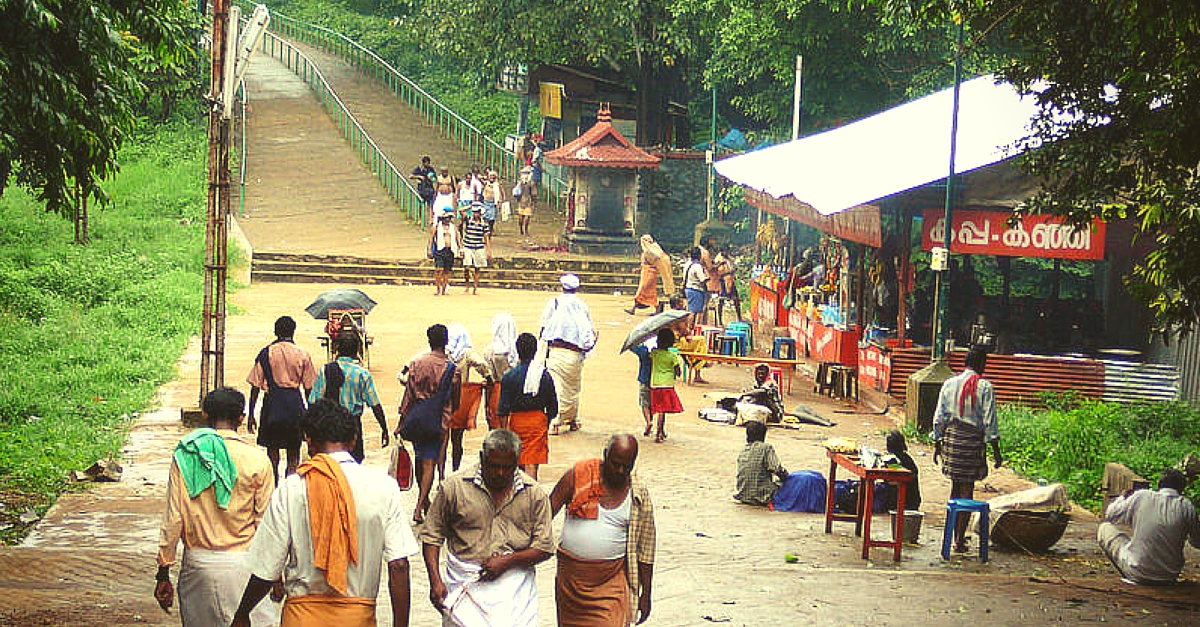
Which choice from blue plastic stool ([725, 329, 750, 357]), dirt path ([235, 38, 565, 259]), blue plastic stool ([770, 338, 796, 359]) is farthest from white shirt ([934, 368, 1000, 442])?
dirt path ([235, 38, 565, 259])

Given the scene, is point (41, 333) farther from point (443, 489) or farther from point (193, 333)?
point (443, 489)

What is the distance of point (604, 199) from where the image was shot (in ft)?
108

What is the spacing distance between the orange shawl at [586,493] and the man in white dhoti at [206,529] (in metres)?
1.48

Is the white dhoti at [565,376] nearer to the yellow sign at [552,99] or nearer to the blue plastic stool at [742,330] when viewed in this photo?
the blue plastic stool at [742,330]

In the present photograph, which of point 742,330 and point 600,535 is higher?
point 742,330

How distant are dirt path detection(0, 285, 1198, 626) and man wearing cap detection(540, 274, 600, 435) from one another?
23.8 inches

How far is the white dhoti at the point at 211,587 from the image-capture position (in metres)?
6.82

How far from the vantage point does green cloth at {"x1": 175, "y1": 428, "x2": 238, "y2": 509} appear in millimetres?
6812

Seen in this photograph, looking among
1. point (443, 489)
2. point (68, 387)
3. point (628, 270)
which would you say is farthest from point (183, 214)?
point (443, 489)

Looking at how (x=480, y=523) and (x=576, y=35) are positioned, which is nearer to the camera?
(x=480, y=523)

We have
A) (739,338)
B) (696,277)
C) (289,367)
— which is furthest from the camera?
(696,277)

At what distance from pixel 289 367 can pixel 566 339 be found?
15.2 ft

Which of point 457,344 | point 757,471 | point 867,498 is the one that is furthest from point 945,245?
point 457,344

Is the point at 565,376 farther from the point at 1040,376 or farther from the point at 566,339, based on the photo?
→ the point at 1040,376
